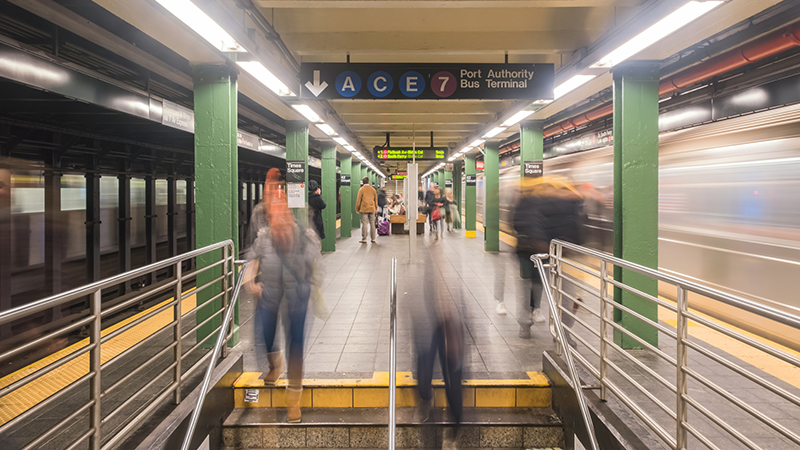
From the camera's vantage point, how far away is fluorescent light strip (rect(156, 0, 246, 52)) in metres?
2.66

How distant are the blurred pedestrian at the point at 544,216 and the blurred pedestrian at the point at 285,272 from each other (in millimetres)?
2220

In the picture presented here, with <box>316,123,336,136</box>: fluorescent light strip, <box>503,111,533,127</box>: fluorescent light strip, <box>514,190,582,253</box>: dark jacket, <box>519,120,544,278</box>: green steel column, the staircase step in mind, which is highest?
<box>316,123,336,136</box>: fluorescent light strip

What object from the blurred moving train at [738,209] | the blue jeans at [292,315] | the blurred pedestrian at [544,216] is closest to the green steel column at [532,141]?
the blurred moving train at [738,209]

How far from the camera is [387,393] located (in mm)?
3129

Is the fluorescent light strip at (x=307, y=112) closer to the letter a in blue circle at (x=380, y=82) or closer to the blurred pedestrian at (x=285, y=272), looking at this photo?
the letter a in blue circle at (x=380, y=82)

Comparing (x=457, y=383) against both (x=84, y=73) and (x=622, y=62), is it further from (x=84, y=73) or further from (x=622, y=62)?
(x=84, y=73)

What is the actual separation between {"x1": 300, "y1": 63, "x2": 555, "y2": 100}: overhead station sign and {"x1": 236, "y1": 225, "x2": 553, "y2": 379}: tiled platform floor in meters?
1.67

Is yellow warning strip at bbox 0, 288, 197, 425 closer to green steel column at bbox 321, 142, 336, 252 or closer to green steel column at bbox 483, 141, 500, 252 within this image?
green steel column at bbox 321, 142, 336, 252

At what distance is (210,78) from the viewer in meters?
3.96

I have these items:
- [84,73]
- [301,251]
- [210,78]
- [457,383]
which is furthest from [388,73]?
[457,383]

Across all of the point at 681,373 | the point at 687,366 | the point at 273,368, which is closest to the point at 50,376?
the point at 273,368

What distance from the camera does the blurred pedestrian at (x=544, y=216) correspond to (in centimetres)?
402

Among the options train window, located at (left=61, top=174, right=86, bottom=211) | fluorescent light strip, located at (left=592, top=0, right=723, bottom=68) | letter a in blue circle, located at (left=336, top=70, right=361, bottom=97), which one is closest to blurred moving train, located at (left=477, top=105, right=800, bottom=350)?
fluorescent light strip, located at (left=592, top=0, right=723, bottom=68)

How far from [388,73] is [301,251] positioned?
2.26m
